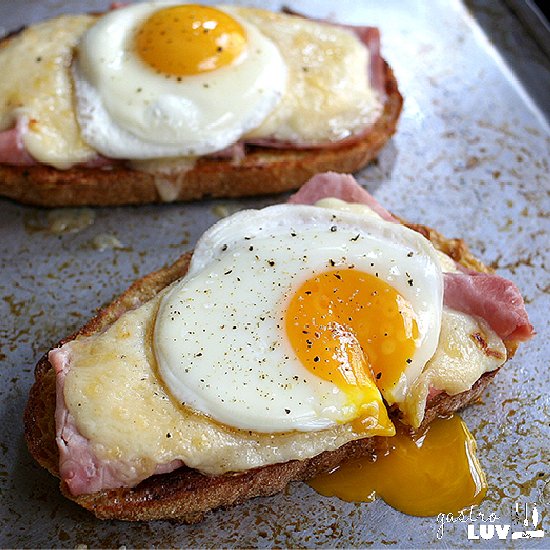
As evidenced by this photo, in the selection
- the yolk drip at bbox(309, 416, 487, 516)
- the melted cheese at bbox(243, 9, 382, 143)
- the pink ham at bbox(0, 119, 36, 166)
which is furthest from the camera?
the melted cheese at bbox(243, 9, 382, 143)

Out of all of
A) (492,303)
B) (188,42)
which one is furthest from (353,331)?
(188,42)

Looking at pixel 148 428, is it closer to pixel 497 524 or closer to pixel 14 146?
pixel 497 524

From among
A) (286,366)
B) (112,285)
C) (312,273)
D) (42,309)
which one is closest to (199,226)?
(112,285)

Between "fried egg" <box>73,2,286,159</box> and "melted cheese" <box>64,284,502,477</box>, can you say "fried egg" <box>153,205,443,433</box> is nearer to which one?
"melted cheese" <box>64,284,502,477</box>

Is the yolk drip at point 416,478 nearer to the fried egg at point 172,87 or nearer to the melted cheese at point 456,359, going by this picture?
the melted cheese at point 456,359

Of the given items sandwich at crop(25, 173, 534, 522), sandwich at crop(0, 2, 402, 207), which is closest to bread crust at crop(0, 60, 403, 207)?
sandwich at crop(0, 2, 402, 207)

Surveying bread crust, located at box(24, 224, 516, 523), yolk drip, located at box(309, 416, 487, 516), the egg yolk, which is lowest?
yolk drip, located at box(309, 416, 487, 516)
